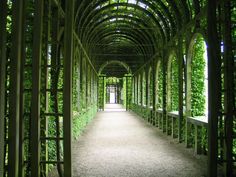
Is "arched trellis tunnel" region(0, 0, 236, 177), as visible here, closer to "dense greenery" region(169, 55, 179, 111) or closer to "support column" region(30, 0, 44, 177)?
"support column" region(30, 0, 44, 177)

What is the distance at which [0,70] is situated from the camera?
423 centimetres

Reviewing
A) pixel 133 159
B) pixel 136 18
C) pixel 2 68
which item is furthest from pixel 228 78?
pixel 136 18

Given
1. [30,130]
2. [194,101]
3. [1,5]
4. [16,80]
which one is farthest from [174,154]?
[1,5]

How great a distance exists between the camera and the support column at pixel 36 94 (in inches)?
193

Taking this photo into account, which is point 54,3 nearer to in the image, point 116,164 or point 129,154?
point 116,164

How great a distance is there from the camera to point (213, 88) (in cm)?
594

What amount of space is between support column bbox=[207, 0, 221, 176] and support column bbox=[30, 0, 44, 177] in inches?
123

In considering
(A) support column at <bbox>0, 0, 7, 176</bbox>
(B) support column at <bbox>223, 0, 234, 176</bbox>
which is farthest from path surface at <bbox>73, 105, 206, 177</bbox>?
(A) support column at <bbox>0, 0, 7, 176</bbox>

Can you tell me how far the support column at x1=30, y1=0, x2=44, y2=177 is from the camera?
4914 mm

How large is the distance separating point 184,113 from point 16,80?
6.57m

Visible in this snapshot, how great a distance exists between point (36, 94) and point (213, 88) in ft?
10.6

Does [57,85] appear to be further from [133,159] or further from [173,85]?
[173,85]

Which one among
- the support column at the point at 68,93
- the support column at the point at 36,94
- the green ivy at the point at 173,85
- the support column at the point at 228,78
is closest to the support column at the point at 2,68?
the support column at the point at 36,94

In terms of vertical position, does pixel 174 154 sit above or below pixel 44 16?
below
